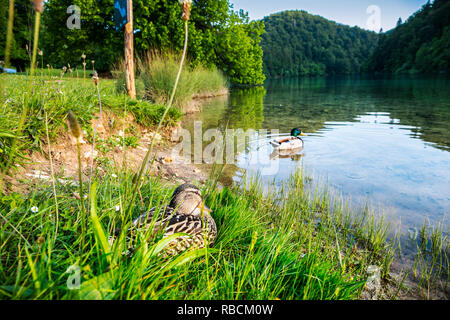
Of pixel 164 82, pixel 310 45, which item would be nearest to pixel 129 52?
pixel 164 82

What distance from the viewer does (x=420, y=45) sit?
72.8 meters

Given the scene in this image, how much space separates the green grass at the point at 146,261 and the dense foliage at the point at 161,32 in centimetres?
1853

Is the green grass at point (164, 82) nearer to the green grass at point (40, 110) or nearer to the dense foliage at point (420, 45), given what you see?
the green grass at point (40, 110)

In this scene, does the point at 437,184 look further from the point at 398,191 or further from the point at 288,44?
the point at 288,44

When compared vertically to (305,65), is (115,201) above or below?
below

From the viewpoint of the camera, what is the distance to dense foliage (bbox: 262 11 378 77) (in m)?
108

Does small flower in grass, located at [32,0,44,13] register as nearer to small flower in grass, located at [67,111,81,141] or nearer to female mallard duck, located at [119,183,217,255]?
small flower in grass, located at [67,111,81,141]

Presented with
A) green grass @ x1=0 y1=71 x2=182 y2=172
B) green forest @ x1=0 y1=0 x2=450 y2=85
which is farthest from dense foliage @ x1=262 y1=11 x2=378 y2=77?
green grass @ x1=0 y1=71 x2=182 y2=172

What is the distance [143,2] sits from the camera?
19.2 m

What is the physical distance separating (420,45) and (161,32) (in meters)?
82.3

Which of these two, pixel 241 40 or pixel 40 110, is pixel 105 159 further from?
pixel 241 40

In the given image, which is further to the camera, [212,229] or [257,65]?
[257,65]

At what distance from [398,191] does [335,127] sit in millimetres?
6613
